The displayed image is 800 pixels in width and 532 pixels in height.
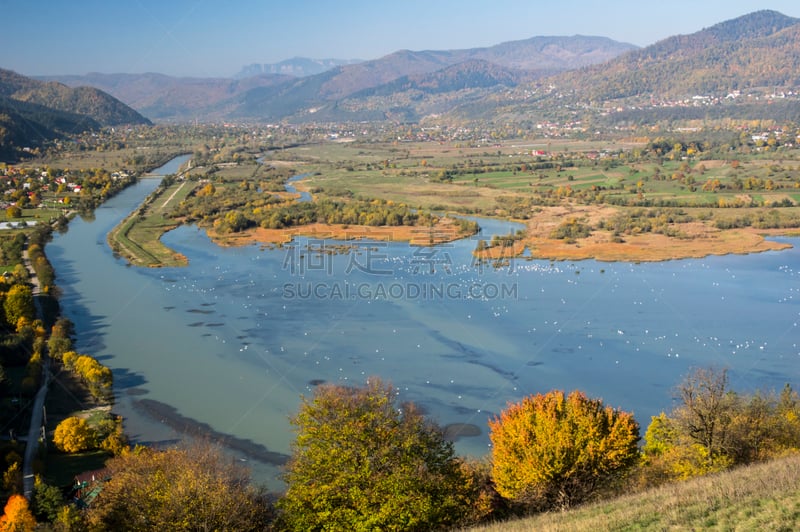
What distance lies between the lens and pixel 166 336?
21.2m

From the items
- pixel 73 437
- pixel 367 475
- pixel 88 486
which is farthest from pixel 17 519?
pixel 367 475

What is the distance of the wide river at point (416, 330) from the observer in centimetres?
1669

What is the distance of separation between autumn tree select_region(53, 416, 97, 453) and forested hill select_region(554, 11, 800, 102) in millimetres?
118166

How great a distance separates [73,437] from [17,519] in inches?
158

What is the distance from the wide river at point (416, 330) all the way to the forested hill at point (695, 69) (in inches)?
3902

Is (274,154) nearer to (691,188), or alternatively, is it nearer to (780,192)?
(691,188)

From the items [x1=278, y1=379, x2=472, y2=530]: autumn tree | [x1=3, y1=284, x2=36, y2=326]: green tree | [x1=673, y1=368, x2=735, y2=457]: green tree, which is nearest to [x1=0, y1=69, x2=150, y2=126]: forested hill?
[x1=3, y1=284, x2=36, y2=326]: green tree

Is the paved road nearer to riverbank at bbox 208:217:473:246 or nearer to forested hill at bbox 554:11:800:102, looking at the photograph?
riverbank at bbox 208:217:473:246

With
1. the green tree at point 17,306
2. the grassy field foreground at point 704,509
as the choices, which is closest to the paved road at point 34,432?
the green tree at point 17,306

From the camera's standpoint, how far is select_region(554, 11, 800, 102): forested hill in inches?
4589

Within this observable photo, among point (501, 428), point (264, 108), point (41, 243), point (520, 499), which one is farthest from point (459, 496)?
point (264, 108)

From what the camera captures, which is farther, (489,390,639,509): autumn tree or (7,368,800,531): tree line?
(489,390,639,509): autumn tree

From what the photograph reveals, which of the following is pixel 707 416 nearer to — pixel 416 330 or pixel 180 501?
pixel 180 501

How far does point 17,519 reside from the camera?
32.6 ft
